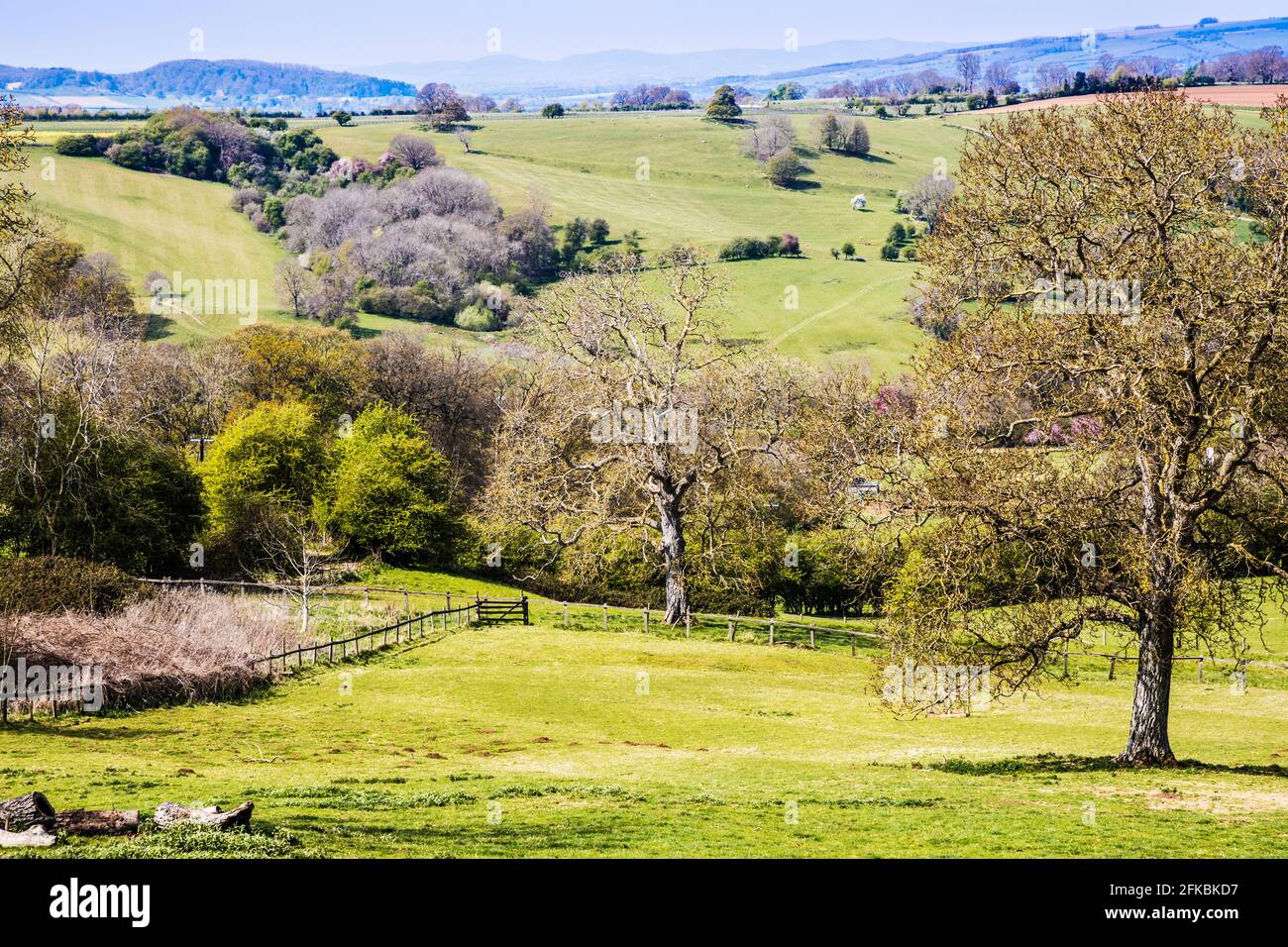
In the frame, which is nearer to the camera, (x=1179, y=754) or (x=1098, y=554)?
(x=1098, y=554)

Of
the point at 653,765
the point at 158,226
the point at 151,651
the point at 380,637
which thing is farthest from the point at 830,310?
the point at 653,765

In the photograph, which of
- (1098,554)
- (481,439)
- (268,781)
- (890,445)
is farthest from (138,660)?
(481,439)

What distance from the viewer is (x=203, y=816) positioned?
17.0 meters

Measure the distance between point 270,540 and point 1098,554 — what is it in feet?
157

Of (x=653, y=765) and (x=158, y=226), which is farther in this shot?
(x=158, y=226)

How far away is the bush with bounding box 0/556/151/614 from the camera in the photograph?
1492 inches

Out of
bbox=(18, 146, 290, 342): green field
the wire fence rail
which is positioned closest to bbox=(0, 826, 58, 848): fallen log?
the wire fence rail

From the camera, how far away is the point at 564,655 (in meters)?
46.8

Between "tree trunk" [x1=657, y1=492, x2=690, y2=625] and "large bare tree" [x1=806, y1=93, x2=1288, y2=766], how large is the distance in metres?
28.6

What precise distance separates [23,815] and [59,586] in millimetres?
26419

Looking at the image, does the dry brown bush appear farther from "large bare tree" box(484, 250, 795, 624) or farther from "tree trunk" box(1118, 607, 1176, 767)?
"tree trunk" box(1118, 607, 1176, 767)

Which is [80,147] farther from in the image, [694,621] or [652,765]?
[652,765]

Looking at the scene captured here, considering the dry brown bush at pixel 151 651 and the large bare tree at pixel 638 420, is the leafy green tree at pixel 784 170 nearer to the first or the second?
the large bare tree at pixel 638 420

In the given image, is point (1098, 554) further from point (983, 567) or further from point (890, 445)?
point (890, 445)
